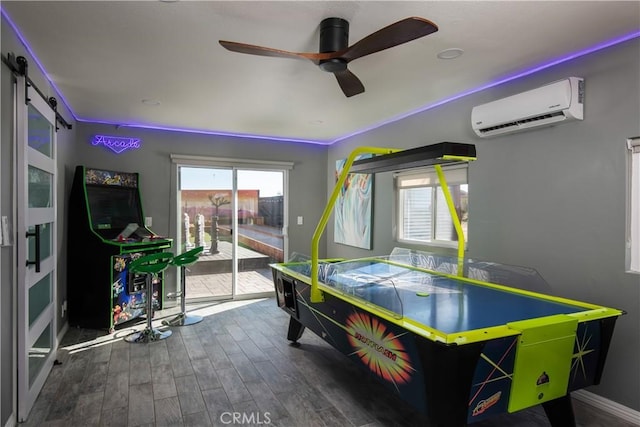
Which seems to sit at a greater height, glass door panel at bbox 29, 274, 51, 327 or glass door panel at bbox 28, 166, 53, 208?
glass door panel at bbox 28, 166, 53, 208

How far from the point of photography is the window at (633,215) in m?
2.50

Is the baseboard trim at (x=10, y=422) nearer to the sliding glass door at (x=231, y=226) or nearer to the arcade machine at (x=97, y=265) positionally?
the arcade machine at (x=97, y=265)

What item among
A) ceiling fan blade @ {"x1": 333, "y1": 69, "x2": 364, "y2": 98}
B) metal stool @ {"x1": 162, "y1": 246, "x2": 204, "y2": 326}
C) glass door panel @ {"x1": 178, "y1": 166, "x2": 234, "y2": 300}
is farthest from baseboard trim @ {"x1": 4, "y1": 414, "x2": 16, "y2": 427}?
glass door panel @ {"x1": 178, "y1": 166, "x2": 234, "y2": 300}

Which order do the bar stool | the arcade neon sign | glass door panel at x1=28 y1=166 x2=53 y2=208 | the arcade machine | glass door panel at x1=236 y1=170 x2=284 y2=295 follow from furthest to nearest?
glass door panel at x1=236 y1=170 x2=284 y2=295
the arcade neon sign
the arcade machine
the bar stool
glass door panel at x1=28 y1=166 x2=53 y2=208

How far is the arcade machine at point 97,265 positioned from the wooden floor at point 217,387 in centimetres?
26

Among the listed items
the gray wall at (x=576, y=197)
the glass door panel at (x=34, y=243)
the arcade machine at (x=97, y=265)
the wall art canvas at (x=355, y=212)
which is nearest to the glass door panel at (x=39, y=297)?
the glass door panel at (x=34, y=243)

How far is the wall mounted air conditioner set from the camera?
2695 millimetres

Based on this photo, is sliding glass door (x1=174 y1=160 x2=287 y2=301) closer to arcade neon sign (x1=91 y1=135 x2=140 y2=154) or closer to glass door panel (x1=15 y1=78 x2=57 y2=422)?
arcade neon sign (x1=91 y1=135 x2=140 y2=154)

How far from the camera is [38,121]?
2.81m

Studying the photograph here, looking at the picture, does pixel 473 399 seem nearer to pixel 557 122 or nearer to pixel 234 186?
pixel 557 122

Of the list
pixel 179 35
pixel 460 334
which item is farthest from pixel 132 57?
pixel 460 334

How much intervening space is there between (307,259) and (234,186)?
2259 millimetres

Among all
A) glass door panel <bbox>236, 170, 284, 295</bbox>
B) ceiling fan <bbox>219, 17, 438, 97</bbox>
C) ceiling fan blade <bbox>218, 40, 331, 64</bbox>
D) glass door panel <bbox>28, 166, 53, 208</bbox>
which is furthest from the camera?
glass door panel <bbox>236, 170, 284, 295</bbox>

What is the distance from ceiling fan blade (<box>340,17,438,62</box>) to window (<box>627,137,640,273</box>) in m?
1.80
